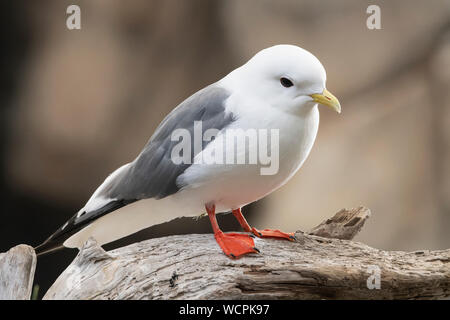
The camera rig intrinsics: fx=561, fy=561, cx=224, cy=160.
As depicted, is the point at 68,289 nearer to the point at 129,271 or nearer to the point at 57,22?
the point at 129,271

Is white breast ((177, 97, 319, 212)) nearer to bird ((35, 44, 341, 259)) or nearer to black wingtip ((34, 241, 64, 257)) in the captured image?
bird ((35, 44, 341, 259))

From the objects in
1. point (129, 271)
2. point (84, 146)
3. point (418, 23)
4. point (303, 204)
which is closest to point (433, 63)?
point (418, 23)

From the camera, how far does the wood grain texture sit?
5.93 ft

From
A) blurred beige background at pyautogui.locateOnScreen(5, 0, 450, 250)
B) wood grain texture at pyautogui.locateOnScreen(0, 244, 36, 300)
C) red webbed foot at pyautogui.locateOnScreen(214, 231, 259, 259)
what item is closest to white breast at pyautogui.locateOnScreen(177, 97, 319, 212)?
red webbed foot at pyautogui.locateOnScreen(214, 231, 259, 259)

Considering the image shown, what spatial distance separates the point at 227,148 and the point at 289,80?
11.5 inches

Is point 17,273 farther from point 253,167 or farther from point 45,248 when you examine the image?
point 253,167

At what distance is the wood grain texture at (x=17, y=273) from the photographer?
71.2 inches

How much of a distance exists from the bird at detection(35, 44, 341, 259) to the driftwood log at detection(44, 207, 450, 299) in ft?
0.33

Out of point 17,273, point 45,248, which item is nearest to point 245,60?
point 45,248

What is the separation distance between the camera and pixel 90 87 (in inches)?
118

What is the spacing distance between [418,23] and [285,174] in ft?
5.67

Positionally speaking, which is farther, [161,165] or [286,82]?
[161,165]

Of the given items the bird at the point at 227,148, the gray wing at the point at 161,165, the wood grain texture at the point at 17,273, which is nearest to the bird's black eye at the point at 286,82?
the bird at the point at 227,148

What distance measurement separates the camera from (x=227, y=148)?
1.79 meters
